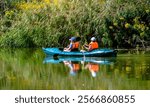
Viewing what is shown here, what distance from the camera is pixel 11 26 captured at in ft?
100

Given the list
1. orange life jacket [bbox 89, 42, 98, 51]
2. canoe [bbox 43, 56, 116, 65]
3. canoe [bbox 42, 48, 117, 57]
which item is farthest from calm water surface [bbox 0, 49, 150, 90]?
orange life jacket [bbox 89, 42, 98, 51]

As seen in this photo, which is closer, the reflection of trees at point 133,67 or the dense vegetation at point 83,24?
the reflection of trees at point 133,67

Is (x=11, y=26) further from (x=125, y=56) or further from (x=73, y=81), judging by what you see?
(x=73, y=81)

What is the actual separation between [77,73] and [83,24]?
10.2 m

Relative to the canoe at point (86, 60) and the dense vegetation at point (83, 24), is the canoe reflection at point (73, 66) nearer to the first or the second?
the canoe at point (86, 60)

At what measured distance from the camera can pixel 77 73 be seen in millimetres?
17172

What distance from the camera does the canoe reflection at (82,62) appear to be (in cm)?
1800

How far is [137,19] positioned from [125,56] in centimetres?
437

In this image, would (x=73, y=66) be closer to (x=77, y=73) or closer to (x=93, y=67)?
(x=93, y=67)

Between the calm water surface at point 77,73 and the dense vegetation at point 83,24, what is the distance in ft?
10.9

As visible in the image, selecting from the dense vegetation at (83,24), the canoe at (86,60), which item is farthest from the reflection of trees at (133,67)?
the dense vegetation at (83,24)

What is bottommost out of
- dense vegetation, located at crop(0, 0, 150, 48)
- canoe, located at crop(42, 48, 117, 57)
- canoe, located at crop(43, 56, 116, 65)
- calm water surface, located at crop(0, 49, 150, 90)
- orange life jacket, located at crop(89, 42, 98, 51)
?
calm water surface, located at crop(0, 49, 150, 90)

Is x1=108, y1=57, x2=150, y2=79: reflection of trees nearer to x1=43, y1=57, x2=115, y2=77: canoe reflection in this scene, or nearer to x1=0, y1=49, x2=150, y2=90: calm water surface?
x1=0, y1=49, x2=150, y2=90: calm water surface

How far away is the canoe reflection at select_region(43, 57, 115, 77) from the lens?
59.1 ft
